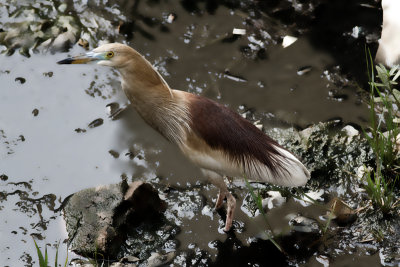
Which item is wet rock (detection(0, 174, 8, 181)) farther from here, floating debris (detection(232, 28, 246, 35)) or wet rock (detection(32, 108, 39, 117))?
floating debris (detection(232, 28, 246, 35))

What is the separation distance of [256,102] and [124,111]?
3.82 feet

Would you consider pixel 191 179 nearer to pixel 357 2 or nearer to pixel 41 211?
pixel 41 211

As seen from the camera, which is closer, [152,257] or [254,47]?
[152,257]

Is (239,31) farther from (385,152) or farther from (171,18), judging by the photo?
(385,152)

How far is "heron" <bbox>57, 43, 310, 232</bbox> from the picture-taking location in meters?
3.77

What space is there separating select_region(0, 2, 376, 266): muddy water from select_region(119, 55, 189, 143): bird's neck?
0.74 meters

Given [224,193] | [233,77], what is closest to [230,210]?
[224,193]

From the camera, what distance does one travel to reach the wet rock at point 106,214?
390 cm

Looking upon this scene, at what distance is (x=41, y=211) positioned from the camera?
422cm

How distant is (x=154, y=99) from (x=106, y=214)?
0.89 m

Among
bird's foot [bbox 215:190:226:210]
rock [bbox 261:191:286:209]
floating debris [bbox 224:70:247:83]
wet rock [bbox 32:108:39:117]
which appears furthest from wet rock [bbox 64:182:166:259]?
floating debris [bbox 224:70:247:83]

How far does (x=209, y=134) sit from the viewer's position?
3.77 meters

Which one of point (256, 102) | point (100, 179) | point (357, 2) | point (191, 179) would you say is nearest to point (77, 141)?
point (100, 179)

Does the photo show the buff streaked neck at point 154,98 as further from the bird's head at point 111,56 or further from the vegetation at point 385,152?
the vegetation at point 385,152
